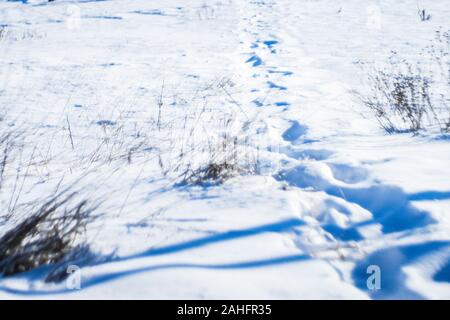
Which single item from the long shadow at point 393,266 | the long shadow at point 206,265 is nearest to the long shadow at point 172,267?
the long shadow at point 206,265

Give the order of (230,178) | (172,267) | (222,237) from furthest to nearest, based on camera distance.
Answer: (230,178)
(222,237)
(172,267)

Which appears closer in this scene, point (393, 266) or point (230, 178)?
point (393, 266)

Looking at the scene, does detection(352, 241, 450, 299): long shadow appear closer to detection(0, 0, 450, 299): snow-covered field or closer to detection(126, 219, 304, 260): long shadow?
detection(0, 0, 450, 299): snow-covered field

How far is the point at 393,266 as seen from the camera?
1.33 meters

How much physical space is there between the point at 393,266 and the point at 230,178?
99cm

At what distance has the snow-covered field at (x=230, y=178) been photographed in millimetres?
1290

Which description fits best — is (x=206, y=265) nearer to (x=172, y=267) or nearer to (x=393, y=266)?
(x=172, y=267)

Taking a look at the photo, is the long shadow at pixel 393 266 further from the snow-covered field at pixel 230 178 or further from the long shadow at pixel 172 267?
the long shadow at pixel 172 267

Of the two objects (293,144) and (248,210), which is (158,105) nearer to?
(293,144)

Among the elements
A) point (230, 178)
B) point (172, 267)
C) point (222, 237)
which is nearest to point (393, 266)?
point (222, 237)

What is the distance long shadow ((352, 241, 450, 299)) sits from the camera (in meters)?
1.22

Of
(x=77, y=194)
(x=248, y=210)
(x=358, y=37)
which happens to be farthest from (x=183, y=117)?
(x=358, y=37)

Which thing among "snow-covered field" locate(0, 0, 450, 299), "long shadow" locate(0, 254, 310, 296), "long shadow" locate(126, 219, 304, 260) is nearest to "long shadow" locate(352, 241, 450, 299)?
"snow-covered field" locate(0, 0, 450, 299)

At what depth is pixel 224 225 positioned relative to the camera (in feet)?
5.20
